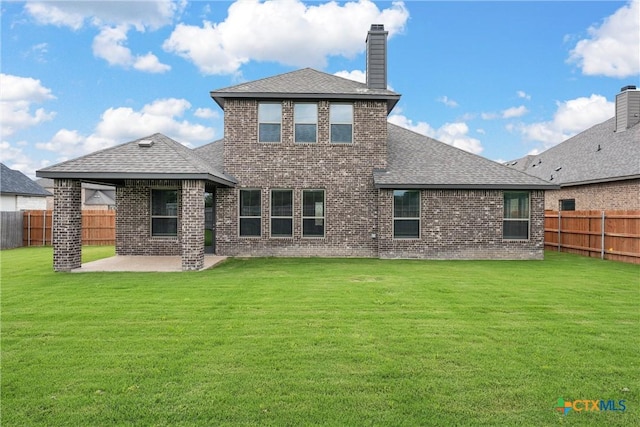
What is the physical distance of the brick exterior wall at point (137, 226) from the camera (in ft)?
48.0

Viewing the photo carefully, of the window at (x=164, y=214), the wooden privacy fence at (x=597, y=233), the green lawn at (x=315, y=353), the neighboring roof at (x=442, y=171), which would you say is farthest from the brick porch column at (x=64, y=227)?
the wooden privacy fence at (x=597, y=233)

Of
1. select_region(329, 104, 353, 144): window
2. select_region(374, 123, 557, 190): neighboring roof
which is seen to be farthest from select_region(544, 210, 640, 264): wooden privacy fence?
select_region(329, 104, 353, 144): window

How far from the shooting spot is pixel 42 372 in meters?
4.34

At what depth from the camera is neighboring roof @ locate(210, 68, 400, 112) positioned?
1429 centimetres

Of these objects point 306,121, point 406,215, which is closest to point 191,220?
point 306,121

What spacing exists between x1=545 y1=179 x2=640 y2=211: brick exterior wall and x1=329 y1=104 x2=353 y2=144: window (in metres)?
12.0

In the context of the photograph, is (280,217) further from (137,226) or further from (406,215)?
(137,226)

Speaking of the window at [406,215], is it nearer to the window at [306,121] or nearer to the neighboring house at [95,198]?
the window at [306,121]

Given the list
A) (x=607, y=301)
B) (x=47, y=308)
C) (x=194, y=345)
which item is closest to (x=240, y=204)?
(x=47, y=308)

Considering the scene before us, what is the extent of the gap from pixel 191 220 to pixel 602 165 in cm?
1890

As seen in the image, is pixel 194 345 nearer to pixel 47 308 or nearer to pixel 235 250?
pixel 47 308

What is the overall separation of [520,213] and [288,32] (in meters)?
10.9

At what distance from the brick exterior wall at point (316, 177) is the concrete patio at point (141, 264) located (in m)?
1.91

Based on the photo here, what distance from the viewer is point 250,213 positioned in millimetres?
14789
